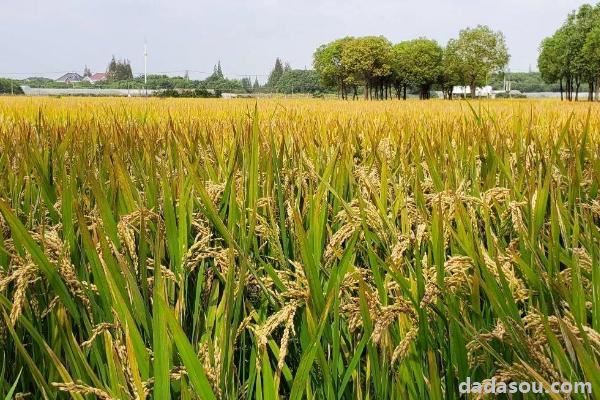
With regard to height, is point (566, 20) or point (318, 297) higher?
point (566, 20)

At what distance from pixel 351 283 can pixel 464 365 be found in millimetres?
167

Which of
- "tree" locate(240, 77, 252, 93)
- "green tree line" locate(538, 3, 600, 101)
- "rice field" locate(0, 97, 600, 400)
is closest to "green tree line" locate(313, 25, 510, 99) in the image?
"green tree line" locate(538, 3, 600, 101)

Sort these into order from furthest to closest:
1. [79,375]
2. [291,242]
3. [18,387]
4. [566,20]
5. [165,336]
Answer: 1. [566,20]
2. [291,242]
3. [18,387]
4. [79,375]
5. [165,336]

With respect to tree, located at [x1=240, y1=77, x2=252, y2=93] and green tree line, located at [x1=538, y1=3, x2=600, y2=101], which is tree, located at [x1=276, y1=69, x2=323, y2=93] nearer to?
tree, located at [x1=240, y1=77, x2=252, y2=93]

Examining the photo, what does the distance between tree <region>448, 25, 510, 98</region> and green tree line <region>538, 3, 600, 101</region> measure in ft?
11.3

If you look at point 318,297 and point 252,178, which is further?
point 252,178

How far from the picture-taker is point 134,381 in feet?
1.83

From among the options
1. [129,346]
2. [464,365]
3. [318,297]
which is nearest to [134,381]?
[129,346]

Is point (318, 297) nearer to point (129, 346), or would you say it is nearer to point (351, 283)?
point (351, 283)

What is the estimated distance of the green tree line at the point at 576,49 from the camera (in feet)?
118
